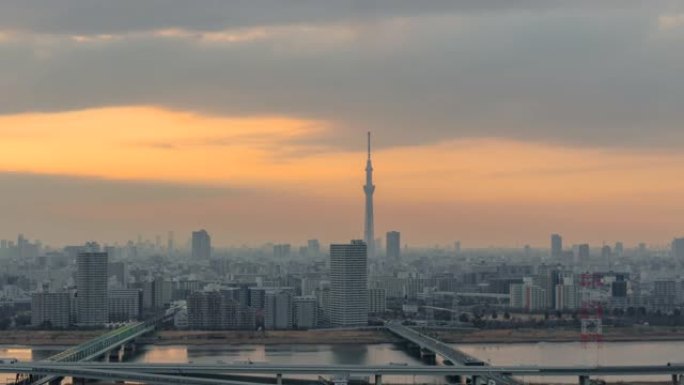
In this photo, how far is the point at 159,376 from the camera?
52.1 ft

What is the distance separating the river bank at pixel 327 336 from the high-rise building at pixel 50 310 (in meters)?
1.39

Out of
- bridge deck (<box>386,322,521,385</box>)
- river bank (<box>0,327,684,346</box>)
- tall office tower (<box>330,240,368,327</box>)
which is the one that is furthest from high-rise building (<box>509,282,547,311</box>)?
river bank (<box>0,327,684,346</box>)

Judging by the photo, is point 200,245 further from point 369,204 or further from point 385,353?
point 385,353

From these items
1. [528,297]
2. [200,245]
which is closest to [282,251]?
[200,245]

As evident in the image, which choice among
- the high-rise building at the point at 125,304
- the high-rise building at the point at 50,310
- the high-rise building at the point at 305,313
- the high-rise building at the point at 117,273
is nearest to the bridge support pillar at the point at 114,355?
the high-rise building at the point at 50,310

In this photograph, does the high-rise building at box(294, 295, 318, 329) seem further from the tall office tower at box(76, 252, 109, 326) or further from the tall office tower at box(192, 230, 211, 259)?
the tall office tower at box(192, 230, 211, 259)

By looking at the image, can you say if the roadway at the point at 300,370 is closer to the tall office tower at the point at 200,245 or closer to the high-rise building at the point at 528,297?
the high-rise building at the point at 528,297

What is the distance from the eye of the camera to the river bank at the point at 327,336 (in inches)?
965

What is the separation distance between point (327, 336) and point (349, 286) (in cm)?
372

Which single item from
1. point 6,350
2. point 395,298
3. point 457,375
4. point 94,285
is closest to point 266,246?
point 395,298

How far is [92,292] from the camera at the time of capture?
2942cm

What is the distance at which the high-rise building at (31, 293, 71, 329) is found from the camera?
28125 millimetres

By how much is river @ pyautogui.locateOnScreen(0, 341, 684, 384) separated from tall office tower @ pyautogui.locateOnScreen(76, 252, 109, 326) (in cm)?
552

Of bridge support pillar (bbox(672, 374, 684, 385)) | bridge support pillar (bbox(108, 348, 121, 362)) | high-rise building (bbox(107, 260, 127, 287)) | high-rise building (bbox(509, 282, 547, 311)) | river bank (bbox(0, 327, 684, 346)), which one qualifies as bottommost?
bridge support pillar (bbox(108, 348, 121, 362))
